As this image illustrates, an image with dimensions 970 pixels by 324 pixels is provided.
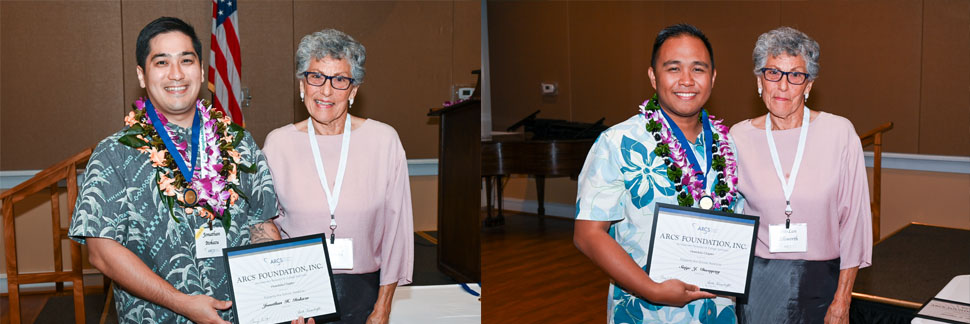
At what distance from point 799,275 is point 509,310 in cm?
176

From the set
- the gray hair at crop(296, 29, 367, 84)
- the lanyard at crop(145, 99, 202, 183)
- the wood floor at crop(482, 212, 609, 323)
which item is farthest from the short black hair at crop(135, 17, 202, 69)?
the wood floor at crop(482, 212, 609, 323)

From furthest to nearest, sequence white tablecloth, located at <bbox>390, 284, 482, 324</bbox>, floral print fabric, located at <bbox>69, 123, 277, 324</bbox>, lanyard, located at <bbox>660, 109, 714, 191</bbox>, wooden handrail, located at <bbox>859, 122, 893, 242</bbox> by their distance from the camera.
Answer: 1. white tablecloth, located at <bbox>390, 284, 482, 324</bbox>
2. wooden handrail, located at <bbox>859, 122, 893, 242</bbox>
3. lanyard, located at <bbox>660, 109, 714, 191</bbox>
4. floral print fabric, located at <bbox>69, 123, 277, 324</bbox>

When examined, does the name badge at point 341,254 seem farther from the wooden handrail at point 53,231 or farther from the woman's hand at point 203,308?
the wooden handrail at point 53,231

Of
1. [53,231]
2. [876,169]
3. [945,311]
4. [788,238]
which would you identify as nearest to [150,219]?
[53,231]

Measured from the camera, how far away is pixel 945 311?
95.9 inches

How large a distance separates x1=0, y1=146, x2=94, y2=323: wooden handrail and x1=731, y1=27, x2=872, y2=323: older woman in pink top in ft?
7.45

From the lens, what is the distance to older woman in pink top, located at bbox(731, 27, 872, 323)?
226cm

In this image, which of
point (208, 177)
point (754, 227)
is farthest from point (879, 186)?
point (208, 177)

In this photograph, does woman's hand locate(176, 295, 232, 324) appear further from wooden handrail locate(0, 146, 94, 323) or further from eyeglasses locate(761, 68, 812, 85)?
eyeglasses locate(761, 68, 812, 85)

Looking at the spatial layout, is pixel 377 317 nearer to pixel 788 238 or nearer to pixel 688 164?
pixel 688 164

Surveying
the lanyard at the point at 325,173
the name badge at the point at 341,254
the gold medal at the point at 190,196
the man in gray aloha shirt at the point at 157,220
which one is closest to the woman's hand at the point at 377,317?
the name badge at the point at 341,254

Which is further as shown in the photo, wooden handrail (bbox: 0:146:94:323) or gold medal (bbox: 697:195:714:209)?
wooden handrail (bbox: 0:146:94:323)

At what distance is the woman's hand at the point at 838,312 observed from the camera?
230 centimetres

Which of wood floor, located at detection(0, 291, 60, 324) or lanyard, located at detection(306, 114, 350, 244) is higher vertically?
lanyard, located at detection(306, 114, 350, 244)
